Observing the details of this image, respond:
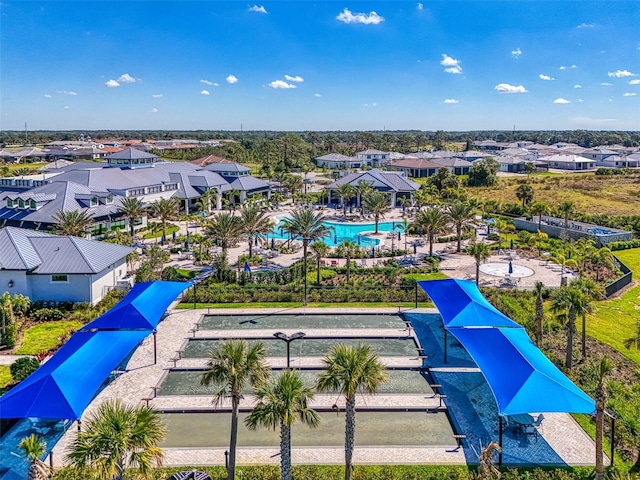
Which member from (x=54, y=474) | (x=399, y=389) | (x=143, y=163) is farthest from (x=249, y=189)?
(x=54, y=474)

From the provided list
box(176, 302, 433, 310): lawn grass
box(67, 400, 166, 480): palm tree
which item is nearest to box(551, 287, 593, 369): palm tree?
box(176, 302, 433, 310): lawn grass

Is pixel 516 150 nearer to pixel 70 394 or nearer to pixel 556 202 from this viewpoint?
pixel 556 202

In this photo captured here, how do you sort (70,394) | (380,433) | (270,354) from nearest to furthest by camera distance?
(70,394) < (380,433) < (270,354)

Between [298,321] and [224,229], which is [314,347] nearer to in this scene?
[298,321]

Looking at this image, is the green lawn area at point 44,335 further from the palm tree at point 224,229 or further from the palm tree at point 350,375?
the palm tree at point 350,375

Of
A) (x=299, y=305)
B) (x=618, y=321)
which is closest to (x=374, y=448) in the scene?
(x=299, y=305)

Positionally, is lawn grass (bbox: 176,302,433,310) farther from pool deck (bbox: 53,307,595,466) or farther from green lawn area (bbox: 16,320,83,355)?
pool deck (bbox: 53,307,595,466)
